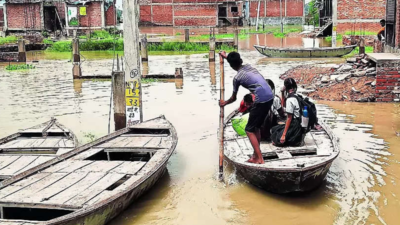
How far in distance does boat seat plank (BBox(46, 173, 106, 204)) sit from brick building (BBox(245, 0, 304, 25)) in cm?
4778

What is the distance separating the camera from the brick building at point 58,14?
42.8 m

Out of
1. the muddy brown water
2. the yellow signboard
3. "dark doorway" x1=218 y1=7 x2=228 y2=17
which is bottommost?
the muddy brown water

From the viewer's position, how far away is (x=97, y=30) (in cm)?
4309

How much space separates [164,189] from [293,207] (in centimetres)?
193

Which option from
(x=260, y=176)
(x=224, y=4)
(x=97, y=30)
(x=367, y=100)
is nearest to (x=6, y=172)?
(x=260, y=176)

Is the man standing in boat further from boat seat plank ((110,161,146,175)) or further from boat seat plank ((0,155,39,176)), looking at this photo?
boat seat plank ((0,155,39,176))

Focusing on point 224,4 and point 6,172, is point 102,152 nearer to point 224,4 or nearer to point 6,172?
point 6,172

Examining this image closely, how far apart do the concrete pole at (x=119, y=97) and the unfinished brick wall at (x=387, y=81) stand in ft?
20.9

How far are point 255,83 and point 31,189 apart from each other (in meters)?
3.11

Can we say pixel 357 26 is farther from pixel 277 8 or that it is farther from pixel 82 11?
pixel 82 11

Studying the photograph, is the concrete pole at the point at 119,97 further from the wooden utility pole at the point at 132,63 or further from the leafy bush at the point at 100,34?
the leafy bush at the point at 100,34

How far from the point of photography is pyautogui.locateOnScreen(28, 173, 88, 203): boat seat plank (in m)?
5.31

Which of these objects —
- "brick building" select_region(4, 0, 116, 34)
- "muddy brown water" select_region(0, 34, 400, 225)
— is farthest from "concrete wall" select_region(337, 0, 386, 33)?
"brick building" select_region(4, 0, 116, 34)

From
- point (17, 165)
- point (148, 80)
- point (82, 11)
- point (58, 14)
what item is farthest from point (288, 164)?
point (58, 14)
